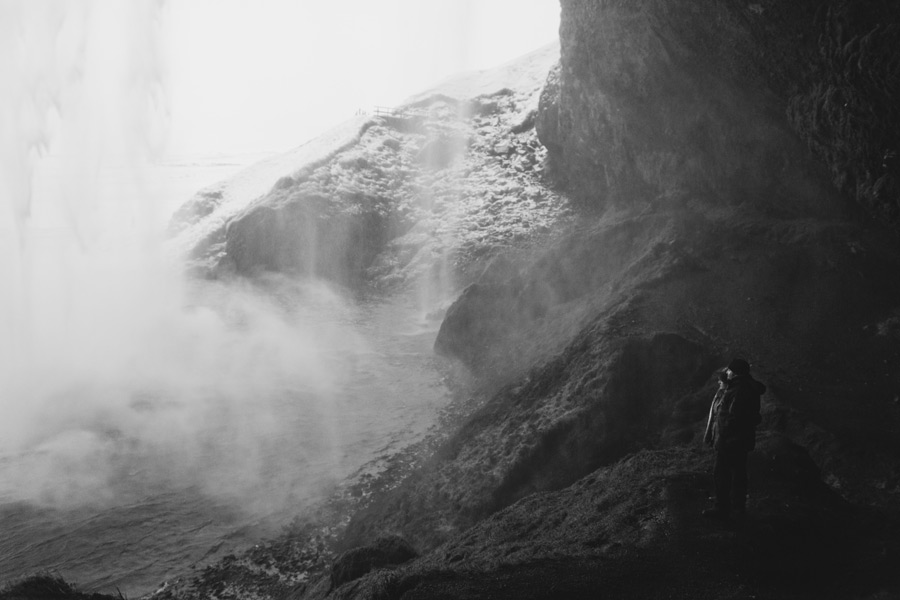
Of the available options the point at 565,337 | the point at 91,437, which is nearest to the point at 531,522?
the point at 565,337

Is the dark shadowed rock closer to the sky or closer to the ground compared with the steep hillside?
closer to the ground

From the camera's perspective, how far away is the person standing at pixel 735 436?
8.03 meters

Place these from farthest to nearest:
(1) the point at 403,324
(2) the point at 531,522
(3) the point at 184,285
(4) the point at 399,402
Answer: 1. (3) the point at 184,285
2. (1) the point at 403,324
3. (4) the point at 399,402
4. (2) the point at 531,522

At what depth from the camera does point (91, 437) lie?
59.9ft

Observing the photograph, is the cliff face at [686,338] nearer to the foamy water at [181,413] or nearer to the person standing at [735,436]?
the person standing at [735,436]

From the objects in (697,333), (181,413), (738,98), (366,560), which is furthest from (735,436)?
(181,413)

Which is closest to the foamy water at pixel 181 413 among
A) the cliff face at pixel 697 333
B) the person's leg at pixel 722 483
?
the cliff face at pixel 697 333

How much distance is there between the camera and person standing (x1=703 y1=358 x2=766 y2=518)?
26.3 feet

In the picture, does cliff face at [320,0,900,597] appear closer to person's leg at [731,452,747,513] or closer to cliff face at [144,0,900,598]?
cliff face at [144,0,900,598]

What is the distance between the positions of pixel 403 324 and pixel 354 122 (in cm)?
2349

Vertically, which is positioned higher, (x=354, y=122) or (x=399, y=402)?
(x=354, y=122)

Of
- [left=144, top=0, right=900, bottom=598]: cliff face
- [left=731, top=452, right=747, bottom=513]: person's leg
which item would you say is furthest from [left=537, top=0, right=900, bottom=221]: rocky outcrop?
[left=731, top=452, right=747, bottom=513]: person's leg

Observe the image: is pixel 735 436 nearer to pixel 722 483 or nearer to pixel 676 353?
pixel 722 483

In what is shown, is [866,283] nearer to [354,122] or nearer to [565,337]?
[565,337]
